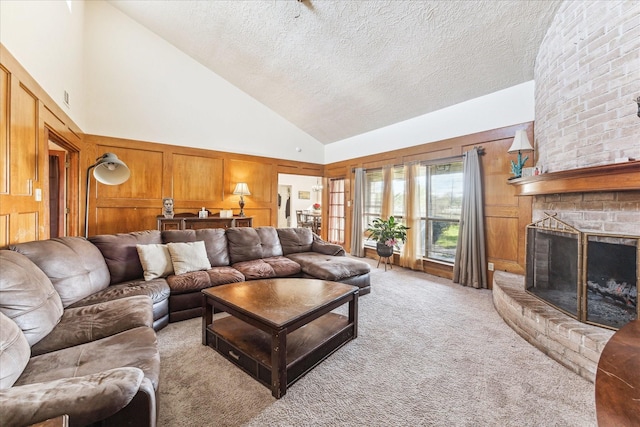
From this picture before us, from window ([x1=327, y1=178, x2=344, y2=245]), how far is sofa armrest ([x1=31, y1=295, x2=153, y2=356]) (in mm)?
5127

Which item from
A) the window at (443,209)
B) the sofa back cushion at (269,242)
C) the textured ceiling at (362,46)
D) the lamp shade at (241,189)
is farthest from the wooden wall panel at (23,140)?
the window at (443,209)

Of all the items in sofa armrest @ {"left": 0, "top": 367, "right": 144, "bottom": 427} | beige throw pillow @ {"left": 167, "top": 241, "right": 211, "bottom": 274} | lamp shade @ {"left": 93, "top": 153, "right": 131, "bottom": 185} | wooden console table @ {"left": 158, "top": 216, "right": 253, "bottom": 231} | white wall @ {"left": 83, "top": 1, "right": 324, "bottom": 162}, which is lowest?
sofa armrest @ {"left": 0, "top": 367, "right": 144, "bottom": 427}

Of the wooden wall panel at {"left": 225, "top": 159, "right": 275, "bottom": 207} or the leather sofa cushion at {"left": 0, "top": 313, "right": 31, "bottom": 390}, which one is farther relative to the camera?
the wooden wall panel at {"left": 225, "top": 159, "right": 275, "bottom": 207}

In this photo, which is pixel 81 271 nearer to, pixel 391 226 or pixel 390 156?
pixel 391 226

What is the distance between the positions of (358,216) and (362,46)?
11.0 feet

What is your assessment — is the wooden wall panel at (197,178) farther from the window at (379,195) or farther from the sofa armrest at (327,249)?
the window at (379,195)

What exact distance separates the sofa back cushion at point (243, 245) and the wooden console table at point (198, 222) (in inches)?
63.2

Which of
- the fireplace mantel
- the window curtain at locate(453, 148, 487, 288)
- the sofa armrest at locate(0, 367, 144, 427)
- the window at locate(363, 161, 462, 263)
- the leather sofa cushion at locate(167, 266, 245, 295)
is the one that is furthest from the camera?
the window at locate(363, 161, 462, 263)

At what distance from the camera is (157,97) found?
4844mm

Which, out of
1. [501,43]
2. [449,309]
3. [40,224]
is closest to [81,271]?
[40,224]

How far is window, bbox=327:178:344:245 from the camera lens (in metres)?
6.71

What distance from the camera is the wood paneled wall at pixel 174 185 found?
4570mm

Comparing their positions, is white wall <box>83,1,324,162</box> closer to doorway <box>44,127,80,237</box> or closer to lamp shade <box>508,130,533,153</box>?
doorway <box>44,127,80,237</box>

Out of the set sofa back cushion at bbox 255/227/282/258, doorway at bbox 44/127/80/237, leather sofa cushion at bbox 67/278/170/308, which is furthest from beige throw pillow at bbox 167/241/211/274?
doorway at bbox 44/127/80/237
